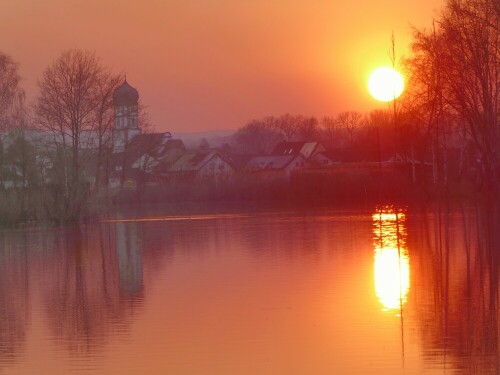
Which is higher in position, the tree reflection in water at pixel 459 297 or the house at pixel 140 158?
the house at pixel 140 158

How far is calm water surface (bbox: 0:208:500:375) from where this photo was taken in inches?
478

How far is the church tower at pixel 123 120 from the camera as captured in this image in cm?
7838

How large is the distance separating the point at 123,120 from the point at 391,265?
214 ft

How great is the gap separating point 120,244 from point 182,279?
1258cm

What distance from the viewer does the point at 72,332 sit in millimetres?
14891

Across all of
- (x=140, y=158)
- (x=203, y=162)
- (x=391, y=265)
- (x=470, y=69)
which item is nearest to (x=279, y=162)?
(x=203, y=162)

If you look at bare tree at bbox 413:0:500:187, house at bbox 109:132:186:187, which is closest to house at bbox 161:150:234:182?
house at bbox 109:132:186:187

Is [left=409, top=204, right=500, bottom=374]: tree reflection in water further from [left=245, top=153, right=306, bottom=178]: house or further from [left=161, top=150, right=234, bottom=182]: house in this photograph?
[left=245, top=153, right=306, bottom=178]: house

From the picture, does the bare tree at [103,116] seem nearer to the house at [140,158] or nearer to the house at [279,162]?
the house at [140,158]

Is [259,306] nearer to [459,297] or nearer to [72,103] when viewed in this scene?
[459,297]

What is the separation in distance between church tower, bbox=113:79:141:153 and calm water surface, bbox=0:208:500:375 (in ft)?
153

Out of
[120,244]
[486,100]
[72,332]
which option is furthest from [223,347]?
[486,100]

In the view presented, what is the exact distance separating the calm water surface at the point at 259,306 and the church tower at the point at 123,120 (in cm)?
4670

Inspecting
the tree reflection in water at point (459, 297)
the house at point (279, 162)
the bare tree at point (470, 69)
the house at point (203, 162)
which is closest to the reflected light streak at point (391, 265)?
the tree reflection in water at point (459, 297)
